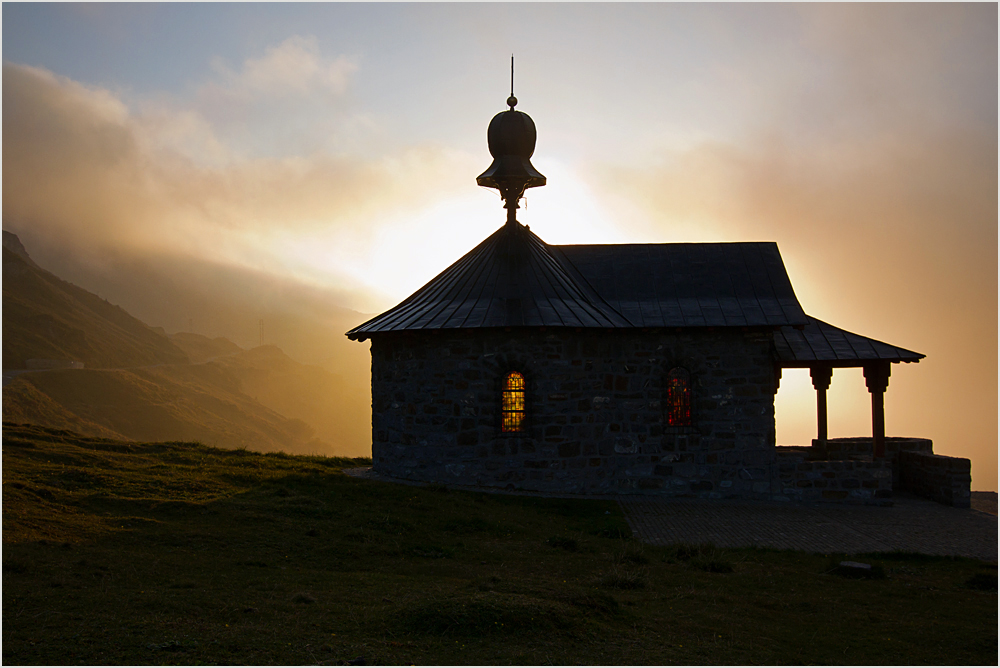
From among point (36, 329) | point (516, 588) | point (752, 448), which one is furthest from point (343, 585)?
point (36, 329)

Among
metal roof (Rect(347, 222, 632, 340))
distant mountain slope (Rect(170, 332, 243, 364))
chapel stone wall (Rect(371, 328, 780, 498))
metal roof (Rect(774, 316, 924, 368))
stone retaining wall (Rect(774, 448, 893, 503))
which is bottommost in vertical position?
stone retaining wall (Rect(774, 448, 893, 503))

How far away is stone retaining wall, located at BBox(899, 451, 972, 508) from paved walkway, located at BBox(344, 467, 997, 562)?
0.39 m

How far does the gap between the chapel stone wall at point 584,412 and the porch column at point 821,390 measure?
8.12 feet

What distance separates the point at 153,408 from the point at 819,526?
80.3 meters

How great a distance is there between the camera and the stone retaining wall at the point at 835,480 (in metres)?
17.9

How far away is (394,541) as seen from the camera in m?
12.4

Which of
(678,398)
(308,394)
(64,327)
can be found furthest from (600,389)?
(308,394)

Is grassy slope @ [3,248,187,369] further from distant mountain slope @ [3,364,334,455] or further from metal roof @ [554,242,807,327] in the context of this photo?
metal roof @ [554,242,807,327]

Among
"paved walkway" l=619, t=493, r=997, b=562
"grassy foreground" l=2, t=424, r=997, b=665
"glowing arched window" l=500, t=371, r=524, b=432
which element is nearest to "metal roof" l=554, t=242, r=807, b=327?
"glowing arched window" l=500, t=371, r=524, b=432

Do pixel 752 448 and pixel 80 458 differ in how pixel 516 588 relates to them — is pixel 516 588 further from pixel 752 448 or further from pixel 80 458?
pixel 80 458

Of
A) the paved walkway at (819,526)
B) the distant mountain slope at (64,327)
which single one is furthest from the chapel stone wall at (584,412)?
the distant mountain slope at (64,327)

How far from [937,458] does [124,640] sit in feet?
61.6

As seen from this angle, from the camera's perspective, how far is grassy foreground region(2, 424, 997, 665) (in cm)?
730

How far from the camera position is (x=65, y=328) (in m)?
97.2
